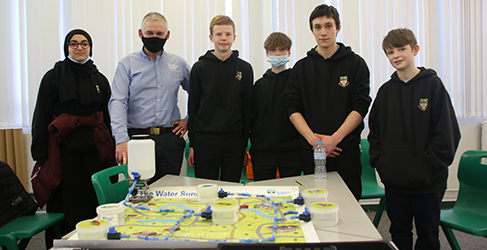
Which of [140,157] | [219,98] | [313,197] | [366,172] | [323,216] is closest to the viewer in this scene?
[323,216]

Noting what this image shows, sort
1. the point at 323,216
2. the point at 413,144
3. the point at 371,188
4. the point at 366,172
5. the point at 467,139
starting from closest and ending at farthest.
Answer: the point at 323,216 → the point at 413,144 → the point at 371,188 → the point at 366,172 → the point at 467,139

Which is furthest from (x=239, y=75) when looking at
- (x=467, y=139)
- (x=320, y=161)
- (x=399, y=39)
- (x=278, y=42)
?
(x=467, y=139)

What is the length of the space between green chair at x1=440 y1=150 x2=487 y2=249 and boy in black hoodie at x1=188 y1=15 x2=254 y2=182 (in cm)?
136

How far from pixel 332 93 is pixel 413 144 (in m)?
0.54

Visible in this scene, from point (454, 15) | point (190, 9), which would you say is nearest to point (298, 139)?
point (190, 9)

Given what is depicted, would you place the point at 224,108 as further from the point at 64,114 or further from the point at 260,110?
the point at 64,114

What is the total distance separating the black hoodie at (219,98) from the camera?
225cm

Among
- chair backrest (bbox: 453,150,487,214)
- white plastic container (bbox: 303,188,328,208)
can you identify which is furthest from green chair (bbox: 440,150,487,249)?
white plastic container (bbox: 303,188,328,208)

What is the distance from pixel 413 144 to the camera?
1768 millimetres

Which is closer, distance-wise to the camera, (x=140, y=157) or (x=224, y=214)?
(x=224, y=214)

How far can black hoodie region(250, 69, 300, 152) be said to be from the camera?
7.39 ft

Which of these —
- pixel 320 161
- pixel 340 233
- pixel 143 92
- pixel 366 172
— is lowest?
pixel 366 172

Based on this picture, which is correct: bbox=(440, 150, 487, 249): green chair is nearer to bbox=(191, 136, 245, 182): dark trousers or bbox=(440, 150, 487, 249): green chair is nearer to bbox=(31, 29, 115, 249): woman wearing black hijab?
bbox=(191, 136, 245, 182): dark trousers

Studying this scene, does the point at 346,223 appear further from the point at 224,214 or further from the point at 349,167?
the point at 349,167
